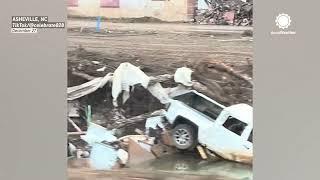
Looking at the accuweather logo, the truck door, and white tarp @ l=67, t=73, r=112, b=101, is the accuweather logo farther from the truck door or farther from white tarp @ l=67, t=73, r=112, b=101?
white tarp @ l=67, t=73, r=112, b=101

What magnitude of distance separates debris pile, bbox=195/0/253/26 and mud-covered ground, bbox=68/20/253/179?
33 millimetres

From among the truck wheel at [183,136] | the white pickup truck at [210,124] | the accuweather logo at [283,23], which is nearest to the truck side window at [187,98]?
the white pickup truck at [210,124]

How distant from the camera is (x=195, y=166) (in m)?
2.10

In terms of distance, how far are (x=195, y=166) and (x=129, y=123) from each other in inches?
16.0

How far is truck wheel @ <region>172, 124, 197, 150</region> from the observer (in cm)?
210

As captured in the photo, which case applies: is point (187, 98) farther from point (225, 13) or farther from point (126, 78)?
point (225, 13)

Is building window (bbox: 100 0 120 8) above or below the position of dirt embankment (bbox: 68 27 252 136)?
above

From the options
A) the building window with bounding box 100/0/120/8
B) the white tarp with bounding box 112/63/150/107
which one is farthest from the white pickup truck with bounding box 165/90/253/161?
the building window with bounding box 100/0/120/8

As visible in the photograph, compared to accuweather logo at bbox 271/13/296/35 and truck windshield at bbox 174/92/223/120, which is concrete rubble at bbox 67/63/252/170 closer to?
truck windshield at bbox 174/92/223/120

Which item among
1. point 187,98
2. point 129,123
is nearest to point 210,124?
point 187,98

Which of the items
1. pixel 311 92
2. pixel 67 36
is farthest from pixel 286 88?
pixel 67 36

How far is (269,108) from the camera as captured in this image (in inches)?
81.1

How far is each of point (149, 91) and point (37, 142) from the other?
639 millimetres

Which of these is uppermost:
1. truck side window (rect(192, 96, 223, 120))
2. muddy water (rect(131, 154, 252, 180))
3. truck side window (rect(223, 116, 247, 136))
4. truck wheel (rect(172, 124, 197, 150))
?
truck side window (rect(192, 96, 223, 120))
